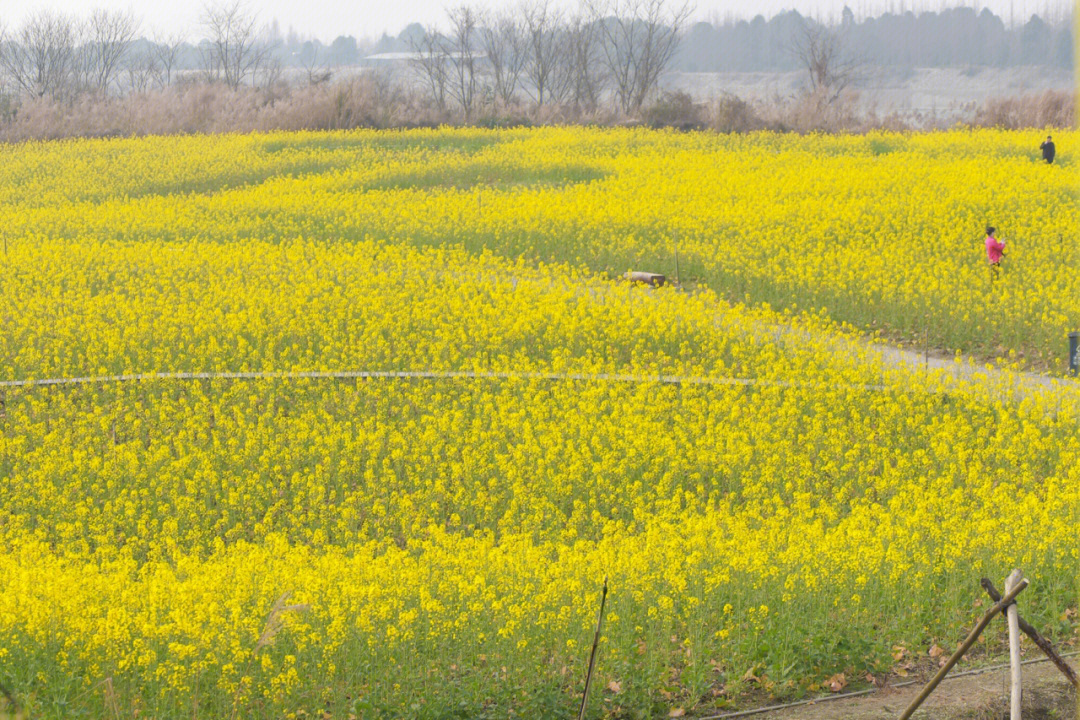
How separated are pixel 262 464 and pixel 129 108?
51.3 meters

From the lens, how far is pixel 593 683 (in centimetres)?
705

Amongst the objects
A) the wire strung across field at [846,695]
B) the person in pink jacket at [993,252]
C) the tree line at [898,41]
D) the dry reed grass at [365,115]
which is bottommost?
the wire strung across field at [846,695]

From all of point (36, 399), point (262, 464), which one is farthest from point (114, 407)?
point (262, 464)

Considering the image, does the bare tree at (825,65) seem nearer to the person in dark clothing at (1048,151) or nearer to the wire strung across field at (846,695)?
the person in dark clothing at (1048,151)

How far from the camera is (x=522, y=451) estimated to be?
512 inches

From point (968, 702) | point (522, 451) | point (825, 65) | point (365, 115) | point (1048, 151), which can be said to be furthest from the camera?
point (825, 65)

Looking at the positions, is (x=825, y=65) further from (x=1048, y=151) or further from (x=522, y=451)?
(x=522, y=451)

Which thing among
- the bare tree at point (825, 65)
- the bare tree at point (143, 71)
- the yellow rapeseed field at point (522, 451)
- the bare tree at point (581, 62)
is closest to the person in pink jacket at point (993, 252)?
the yellow rapeseed field at point (522, 451)

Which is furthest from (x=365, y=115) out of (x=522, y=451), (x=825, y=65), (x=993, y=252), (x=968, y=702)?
(x=968, y=702)

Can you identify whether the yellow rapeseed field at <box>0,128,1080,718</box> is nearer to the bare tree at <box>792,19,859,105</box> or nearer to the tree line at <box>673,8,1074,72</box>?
the bare tree at <box>792,19,859,105</box>

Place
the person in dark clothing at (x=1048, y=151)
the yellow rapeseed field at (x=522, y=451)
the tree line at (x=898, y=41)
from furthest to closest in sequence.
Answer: the tree line at (x=898, y=41)
the person in dark clothing at (x=1048, y=151)
the yellow rapeseed field at (x=522, y=451)

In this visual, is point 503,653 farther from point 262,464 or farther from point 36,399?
A: point 36,399

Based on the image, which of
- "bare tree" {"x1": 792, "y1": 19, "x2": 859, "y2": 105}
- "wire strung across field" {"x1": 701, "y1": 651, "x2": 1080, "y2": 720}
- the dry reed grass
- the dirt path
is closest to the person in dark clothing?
the dry reed grass

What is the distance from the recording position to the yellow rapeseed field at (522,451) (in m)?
7.29
